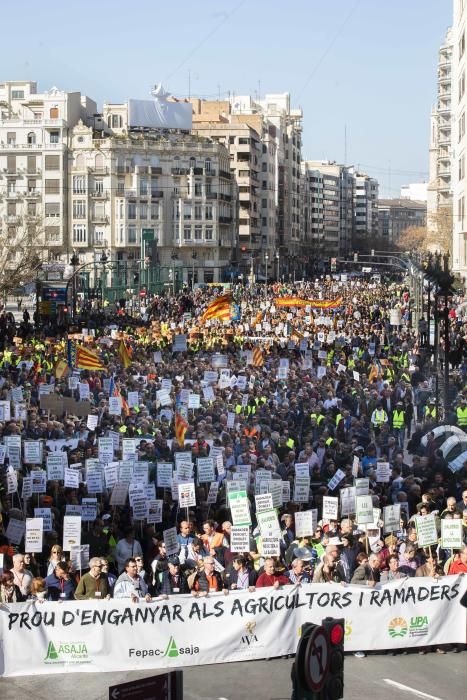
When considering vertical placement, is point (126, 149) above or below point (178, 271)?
above

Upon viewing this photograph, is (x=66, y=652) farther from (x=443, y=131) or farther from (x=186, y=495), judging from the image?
(x=443, y=131)

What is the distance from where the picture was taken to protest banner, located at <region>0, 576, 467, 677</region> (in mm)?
11906

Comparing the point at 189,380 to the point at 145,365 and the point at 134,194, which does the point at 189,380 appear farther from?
the point at 134,194

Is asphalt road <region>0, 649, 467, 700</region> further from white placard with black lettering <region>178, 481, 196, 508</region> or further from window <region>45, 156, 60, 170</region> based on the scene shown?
window <region>45, 156, 60, 170</region>

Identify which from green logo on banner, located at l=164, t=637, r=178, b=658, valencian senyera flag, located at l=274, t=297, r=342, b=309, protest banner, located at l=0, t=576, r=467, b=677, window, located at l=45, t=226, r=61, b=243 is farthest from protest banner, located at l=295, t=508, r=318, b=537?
window, located at l=45, t=226, r=61, b=243

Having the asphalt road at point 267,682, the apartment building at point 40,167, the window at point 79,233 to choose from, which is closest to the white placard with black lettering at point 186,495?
the asphalt road at point 267,682

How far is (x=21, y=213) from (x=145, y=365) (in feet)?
235

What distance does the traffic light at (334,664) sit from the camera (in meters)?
6.76

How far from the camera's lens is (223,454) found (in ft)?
63.9

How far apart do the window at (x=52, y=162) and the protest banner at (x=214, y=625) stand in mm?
91484

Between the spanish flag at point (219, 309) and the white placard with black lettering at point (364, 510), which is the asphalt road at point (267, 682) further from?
the spanish flag at point (219, 309)

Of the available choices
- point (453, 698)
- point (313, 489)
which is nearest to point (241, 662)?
point (453, 698)

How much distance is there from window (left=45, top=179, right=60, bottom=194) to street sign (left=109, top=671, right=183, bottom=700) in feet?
319

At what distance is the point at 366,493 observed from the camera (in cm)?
1609
